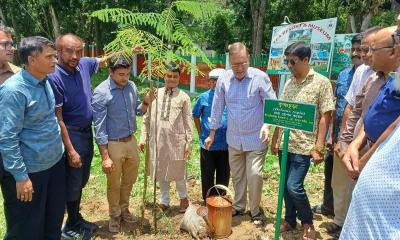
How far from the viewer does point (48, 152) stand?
3.01 metres

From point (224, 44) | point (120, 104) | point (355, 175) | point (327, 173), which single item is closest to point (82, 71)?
point (120, 104)

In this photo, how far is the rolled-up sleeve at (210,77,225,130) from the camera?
426 cm

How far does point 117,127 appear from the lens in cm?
390

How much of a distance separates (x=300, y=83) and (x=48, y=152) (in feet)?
7.80

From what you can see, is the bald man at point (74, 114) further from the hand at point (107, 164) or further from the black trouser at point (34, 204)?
the black trouser at point (34, 204)

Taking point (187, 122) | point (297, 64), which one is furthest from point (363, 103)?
point (187, 122)

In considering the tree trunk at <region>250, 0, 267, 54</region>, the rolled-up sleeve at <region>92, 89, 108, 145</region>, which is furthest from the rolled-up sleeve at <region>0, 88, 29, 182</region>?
the tree trunk at <region>250, 0, 267, 54</region>

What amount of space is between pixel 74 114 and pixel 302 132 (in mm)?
2209

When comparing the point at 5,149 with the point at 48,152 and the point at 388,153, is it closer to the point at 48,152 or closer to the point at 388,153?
the point at 48,152

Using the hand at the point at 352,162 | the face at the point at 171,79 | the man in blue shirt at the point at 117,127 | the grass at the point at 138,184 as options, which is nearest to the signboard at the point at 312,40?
the grass at the point at 138,184

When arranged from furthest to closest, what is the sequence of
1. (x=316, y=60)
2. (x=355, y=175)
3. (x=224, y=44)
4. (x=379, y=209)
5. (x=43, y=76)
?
(x=224, y=44), (x=316, y=60), (x=43, y=76), (x=355, y=175), (x=379, y=209)

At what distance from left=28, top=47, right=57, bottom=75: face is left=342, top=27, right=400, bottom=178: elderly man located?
233 centimetres

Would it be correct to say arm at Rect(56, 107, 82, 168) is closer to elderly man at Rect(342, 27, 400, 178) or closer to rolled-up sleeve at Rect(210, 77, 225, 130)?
rolled-up sleeve at Rect(210, 77, 225, 130)

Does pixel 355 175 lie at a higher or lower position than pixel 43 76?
lower
